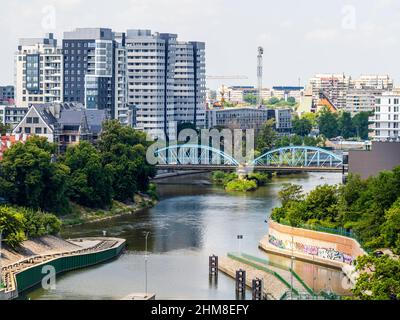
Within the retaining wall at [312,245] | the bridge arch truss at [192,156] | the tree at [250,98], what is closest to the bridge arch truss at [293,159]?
the bridge arch truss at [192,156]

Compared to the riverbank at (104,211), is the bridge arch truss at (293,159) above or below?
above

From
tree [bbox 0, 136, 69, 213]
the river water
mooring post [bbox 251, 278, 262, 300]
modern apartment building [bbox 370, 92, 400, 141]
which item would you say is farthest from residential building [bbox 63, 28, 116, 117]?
mooring post [bbox 251, 278, 262, 300]

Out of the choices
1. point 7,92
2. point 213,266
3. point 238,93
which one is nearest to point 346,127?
point 7,92

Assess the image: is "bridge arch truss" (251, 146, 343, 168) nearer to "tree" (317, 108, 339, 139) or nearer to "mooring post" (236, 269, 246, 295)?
"tree" (317, 108, 339, 139)

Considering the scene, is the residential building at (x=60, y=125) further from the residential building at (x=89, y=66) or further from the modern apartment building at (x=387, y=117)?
the modern apartment building at (x=387, y=117)
